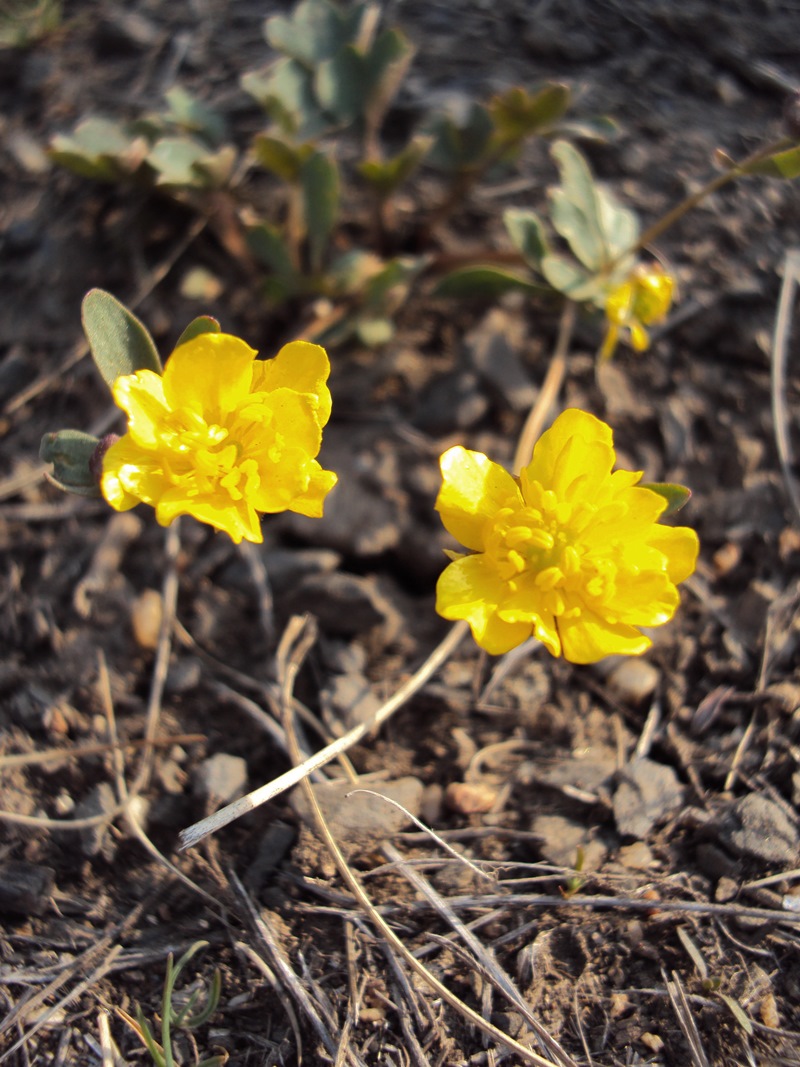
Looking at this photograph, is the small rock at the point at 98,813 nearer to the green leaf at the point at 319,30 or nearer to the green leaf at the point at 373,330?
the green leaf at the point at 373,330

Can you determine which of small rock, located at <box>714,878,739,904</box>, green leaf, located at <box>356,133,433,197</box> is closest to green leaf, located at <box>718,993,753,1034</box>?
small rock, located at <box>714,878,739,904</box>

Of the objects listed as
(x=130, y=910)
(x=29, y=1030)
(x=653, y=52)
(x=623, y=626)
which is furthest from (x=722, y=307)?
(x=29, y=1030)

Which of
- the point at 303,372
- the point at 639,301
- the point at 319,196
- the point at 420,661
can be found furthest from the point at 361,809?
the point at 319,196

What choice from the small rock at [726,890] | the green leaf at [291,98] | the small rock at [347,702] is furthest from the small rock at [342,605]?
the green leaf at [291,98]

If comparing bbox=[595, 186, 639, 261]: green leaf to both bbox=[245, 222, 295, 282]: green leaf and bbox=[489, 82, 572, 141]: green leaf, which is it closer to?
bbox=[489, 82, 572, 141]: green leaf

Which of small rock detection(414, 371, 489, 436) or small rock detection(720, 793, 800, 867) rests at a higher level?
small rock detection(414, 371, 489, 436)
